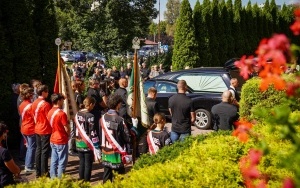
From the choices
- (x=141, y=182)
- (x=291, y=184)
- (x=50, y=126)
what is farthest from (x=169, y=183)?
(x=50, y=126)

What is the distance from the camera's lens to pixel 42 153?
7.61 metres

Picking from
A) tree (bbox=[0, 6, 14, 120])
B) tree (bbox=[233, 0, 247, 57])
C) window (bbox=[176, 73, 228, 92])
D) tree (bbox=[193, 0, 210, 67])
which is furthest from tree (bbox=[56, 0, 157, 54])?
tree (bbox=[0, 6, 14, 120])

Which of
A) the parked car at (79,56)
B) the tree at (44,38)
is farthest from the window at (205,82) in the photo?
the parked car at (79,56)

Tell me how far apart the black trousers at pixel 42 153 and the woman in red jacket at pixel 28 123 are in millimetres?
305

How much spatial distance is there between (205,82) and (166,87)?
1347 millimetres

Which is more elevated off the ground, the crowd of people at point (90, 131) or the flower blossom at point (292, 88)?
the flower blossom at point (292, 88)

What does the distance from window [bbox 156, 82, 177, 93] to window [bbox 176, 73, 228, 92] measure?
564 mm

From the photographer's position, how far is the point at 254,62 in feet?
5.98

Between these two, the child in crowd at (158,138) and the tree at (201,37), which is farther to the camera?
the tree at (201,37)

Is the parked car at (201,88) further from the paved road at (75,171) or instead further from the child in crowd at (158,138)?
the child in crowd at (158,138)

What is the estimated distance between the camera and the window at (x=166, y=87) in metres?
13.5

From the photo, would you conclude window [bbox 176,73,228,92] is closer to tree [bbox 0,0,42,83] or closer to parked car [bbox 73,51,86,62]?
tree [bbox 0,0,42,83]

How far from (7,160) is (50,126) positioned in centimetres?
243

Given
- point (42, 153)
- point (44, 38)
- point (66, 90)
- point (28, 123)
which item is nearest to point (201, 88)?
point (44, 38)
